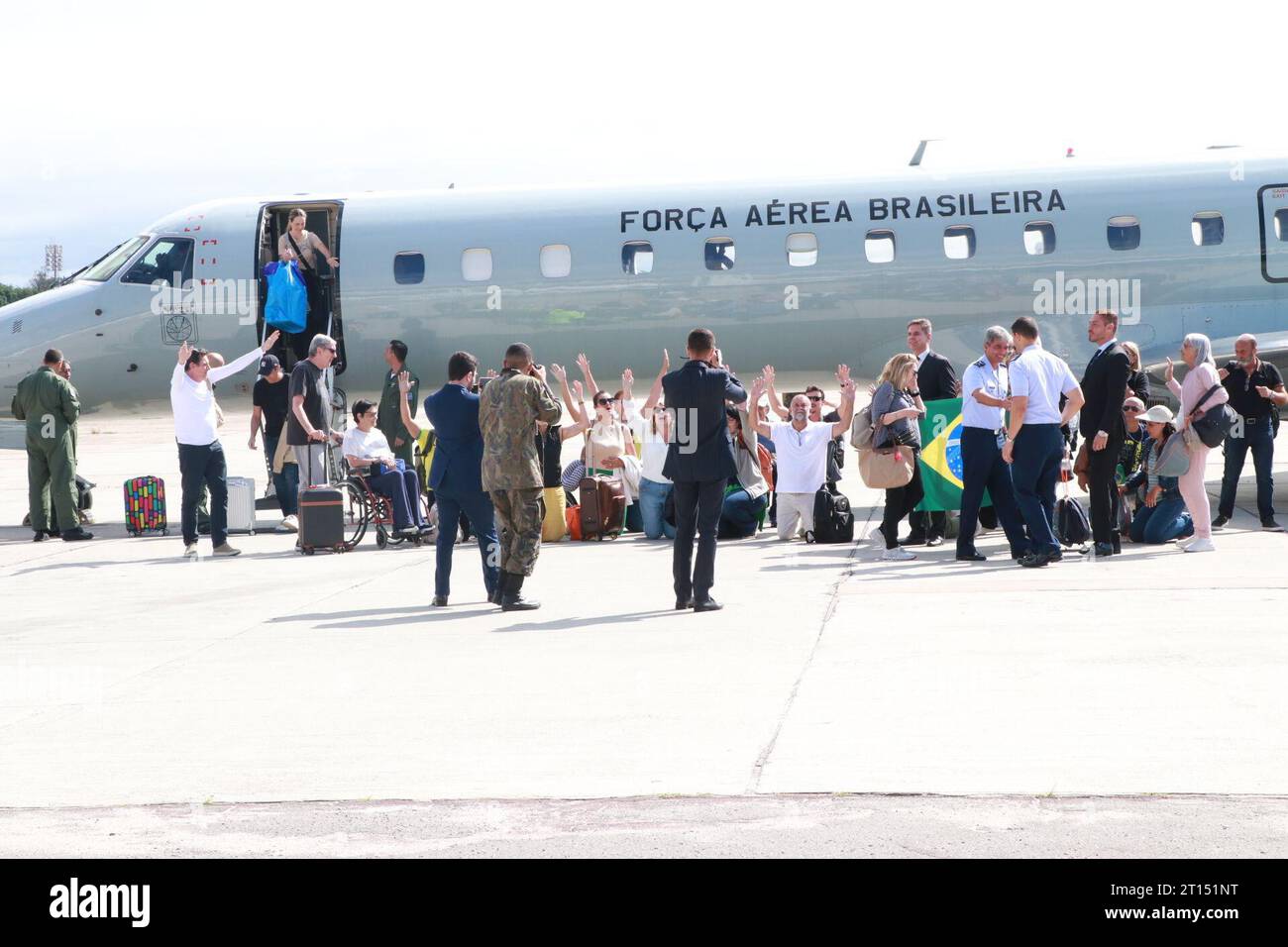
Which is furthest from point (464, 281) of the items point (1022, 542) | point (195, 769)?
point (195, 769)

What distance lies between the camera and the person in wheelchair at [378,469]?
577 inches

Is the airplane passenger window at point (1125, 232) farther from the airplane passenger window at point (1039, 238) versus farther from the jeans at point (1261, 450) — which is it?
the jeans at point (1261, 450)

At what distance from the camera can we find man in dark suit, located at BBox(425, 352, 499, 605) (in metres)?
10.4

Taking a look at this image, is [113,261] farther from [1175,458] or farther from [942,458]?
[1175,458]

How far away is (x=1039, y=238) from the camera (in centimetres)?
1653

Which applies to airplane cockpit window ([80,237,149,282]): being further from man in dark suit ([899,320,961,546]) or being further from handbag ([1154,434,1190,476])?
handbag ([1154,434,1190,476])

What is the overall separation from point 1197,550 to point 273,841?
9.11 metres

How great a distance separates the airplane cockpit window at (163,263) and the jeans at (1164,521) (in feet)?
36.4

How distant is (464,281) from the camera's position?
17.1 meters

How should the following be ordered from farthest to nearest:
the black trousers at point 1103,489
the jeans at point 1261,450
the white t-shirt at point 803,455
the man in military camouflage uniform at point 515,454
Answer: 1. the jeans at point 1261,450
2. the white t-shirt at point 803,455
3. the black trousers at point 1103,489
4. the man in military camouflage uniform at point 515,454

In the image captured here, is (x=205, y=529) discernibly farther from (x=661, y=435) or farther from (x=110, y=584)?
(x=661, y=435)

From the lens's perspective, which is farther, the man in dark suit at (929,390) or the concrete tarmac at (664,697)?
the man in dark suit at (929,390)

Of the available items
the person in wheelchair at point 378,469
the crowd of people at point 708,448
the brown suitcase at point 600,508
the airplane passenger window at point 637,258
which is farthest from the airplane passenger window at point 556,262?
the brown suitcase at point 600,508

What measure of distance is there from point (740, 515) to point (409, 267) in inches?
218
